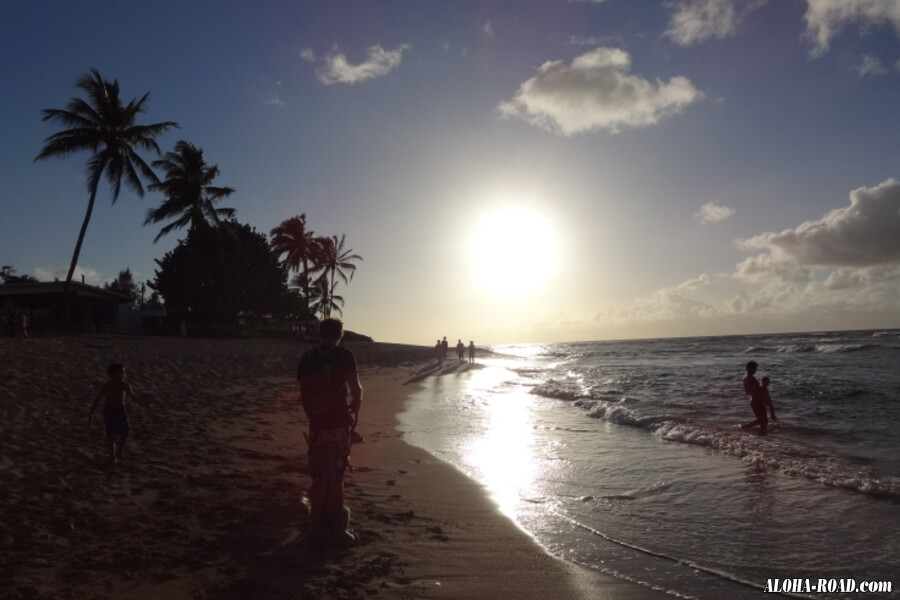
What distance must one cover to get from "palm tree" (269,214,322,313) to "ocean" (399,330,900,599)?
35.3 meters

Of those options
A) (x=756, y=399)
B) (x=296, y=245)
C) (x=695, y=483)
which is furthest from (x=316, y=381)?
(x=296, y=245)

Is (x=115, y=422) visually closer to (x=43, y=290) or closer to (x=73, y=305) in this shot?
(x=43, y=290)

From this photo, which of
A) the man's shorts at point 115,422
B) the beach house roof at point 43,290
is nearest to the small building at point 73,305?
the beach house roof at point 43,290

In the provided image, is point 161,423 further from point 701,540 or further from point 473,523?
point 701,540

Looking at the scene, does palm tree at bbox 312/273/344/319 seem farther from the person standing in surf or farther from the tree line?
the person standing in surf

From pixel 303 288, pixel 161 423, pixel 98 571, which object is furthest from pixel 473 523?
pixel 303 288

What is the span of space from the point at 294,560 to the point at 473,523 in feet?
6.68

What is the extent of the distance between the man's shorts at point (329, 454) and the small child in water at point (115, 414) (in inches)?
139

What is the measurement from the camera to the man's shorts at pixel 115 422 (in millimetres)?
6906

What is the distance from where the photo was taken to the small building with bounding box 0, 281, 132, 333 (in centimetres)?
3153

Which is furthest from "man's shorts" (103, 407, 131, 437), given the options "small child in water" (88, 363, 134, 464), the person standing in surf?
the person standing in surf

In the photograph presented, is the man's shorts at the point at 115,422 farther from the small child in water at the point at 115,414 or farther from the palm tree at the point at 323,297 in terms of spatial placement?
the palm tree at the point at 323,297

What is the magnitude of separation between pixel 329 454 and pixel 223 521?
129 centimetres

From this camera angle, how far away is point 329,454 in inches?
183
